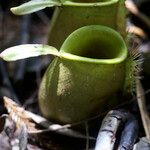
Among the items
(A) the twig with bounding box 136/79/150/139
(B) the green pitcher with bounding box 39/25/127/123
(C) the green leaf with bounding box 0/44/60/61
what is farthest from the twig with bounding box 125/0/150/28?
(C) the green leaf with bounding box 0/44/60/61

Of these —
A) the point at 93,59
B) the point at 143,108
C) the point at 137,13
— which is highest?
the point at 93,59

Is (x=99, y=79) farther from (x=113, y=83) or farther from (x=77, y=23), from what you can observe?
(x=77, y=23)

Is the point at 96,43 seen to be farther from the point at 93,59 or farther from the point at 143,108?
the point at 143,108

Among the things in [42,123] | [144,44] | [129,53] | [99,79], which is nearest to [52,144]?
[42,123]

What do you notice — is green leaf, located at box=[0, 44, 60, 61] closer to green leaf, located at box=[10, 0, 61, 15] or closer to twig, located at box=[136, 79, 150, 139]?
green leaf, located at box=[10, 0, 61, 15]

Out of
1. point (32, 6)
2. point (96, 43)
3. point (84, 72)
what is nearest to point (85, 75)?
point (84, 72)

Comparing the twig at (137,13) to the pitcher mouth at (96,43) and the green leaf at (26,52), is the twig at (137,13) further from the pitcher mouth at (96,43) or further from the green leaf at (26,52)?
the green leaf at (26,52)

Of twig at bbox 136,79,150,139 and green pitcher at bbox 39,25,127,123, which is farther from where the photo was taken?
twig at bbox 136,79,150,139

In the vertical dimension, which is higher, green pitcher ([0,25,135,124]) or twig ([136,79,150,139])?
green pitcher ([0,25,135,124])
